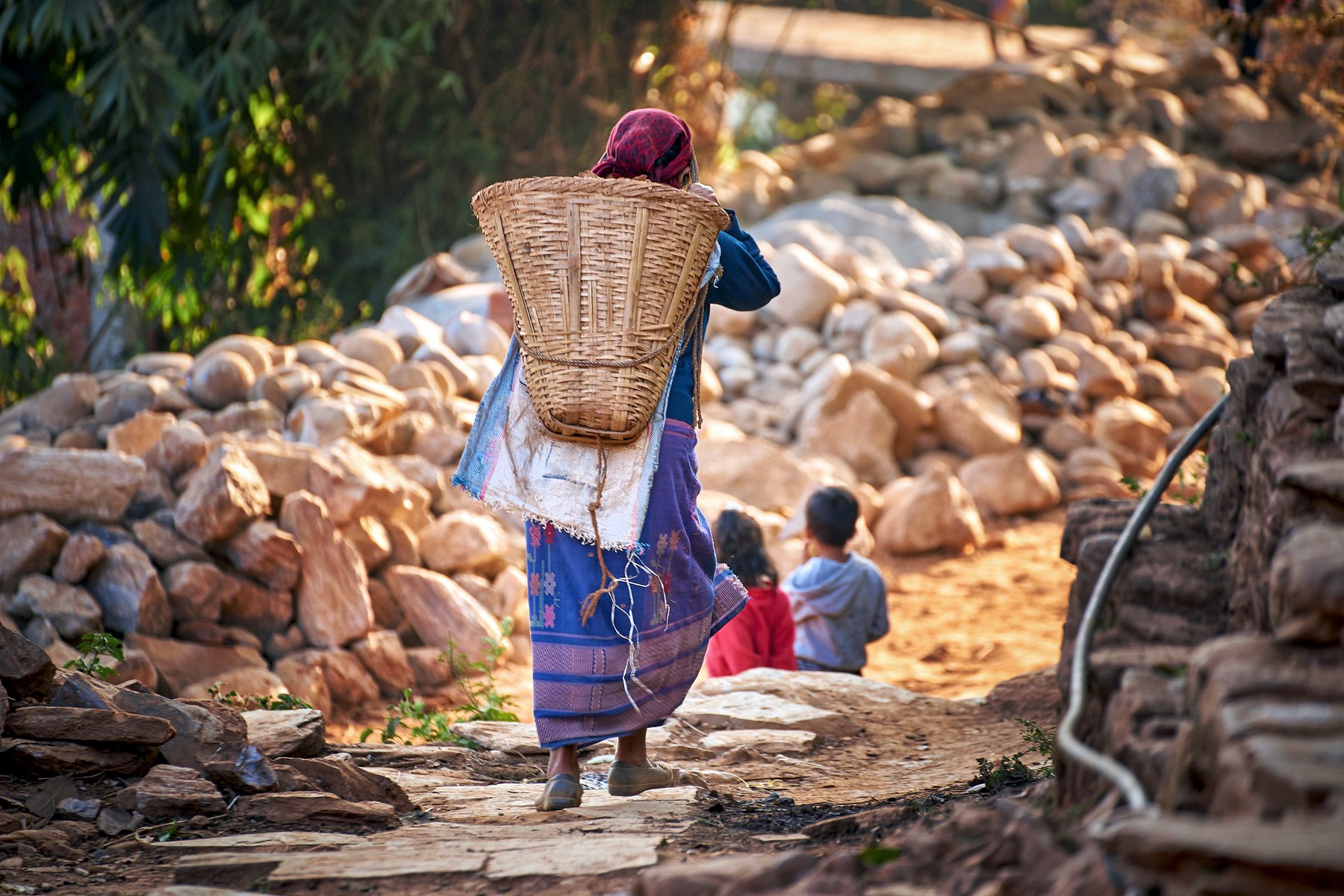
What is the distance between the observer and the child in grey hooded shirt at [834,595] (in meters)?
4.37

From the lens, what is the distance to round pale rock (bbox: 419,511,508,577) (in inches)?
233

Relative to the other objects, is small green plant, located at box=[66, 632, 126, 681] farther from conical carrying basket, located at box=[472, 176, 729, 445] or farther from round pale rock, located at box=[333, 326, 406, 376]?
round pale rock, located at box=[333, 326, 406, 376]

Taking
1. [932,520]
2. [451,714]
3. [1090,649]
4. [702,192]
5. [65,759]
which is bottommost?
[451,714]

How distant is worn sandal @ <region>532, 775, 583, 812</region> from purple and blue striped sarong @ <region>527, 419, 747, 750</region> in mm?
84

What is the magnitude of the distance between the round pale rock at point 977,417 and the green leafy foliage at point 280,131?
3543mm

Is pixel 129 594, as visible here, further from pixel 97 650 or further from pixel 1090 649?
pixel 1090 649

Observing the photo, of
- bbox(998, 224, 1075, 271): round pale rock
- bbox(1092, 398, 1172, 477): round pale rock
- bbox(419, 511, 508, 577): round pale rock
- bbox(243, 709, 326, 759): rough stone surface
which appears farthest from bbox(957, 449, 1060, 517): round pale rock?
bbox(243, 709, 326, 759): rough stone surface

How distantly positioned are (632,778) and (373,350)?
4.59m

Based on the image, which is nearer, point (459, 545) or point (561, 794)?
point (561, 794)

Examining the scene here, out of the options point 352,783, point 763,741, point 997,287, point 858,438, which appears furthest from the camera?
point 997,287

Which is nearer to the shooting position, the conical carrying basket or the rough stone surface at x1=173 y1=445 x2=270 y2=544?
the conical carrying basket

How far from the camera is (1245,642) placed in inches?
68.6

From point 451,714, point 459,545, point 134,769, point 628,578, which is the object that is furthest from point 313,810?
point 459,545

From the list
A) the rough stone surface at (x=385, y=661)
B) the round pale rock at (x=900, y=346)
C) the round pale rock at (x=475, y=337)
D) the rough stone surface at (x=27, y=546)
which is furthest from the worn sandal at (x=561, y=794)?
the round pale rock at (x=900, y=346)
